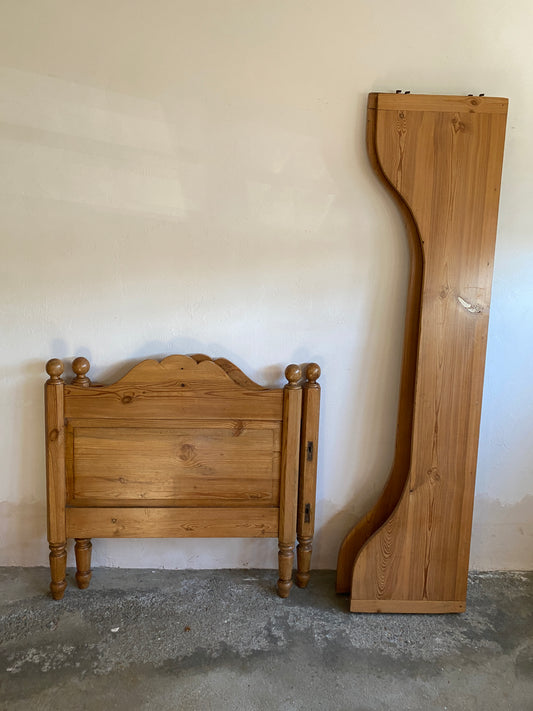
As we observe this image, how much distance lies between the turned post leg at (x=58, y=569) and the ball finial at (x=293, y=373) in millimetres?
1086

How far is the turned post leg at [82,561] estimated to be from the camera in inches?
91.7

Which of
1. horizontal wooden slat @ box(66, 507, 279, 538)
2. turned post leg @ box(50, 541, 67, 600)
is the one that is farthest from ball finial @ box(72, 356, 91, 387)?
turned post leg @ box(50, 541, 67, 600)

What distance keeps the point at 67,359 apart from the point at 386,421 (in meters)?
1.32

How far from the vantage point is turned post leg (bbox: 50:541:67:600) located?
2.24 m

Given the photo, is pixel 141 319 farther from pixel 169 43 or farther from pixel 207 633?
pixel 207 633

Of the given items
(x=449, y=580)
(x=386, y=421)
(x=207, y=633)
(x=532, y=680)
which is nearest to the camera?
(x=532, y=680)

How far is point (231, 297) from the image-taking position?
2316 millimetres

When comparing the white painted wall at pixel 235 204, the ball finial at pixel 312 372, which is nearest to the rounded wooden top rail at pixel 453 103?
the white painted wall at pixel 235 204

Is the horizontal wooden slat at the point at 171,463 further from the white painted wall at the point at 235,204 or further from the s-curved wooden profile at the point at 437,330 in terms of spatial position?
the s-curved wooden profile at the point at 437,330

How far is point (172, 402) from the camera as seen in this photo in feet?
7.24

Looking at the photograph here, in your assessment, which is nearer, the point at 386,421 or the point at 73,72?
the point at 73,72

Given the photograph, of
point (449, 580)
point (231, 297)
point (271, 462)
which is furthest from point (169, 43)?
point (449, 580)

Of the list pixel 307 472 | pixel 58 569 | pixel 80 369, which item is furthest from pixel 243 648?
pixel 80 369

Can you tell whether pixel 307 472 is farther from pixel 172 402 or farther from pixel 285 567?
pixel 172 402
